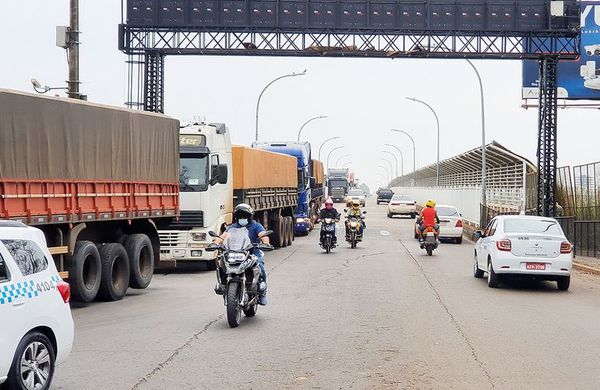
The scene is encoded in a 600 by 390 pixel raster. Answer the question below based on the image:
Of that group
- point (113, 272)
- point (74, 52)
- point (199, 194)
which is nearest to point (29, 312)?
point (113, 272)

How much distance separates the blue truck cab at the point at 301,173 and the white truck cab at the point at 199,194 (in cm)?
1553

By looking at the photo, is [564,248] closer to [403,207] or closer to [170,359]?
[170,359]

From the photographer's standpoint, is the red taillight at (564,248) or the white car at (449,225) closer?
the red taillight at (564,248)

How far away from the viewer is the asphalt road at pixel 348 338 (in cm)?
848

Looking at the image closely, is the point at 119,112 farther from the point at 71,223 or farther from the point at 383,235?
the point at 383,235

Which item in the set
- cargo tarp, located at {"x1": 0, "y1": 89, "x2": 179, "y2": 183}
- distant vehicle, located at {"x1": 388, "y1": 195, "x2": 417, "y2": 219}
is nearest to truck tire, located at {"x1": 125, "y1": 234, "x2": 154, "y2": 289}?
cargo tarp, located at {"x1": 0, "y1": 89, "x2": 179, "y2": 183}

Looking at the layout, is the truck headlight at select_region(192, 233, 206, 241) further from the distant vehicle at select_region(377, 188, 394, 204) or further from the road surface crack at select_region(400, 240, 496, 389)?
the distant vehicle at select_region(377, 188, 394, 204)

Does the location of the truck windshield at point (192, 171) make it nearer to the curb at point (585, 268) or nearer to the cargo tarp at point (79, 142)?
the cargo tarp at point (79, 142)

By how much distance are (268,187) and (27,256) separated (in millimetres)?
20138

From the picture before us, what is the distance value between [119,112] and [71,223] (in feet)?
9.34

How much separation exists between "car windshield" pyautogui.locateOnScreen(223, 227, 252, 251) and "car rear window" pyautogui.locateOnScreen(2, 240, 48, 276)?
455 cm

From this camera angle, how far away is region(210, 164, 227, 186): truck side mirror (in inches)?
812

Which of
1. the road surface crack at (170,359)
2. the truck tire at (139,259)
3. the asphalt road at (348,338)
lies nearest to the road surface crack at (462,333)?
→ the asphalt road at (348,338)

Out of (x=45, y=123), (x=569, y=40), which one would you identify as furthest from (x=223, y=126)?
(x=569, y=40)
